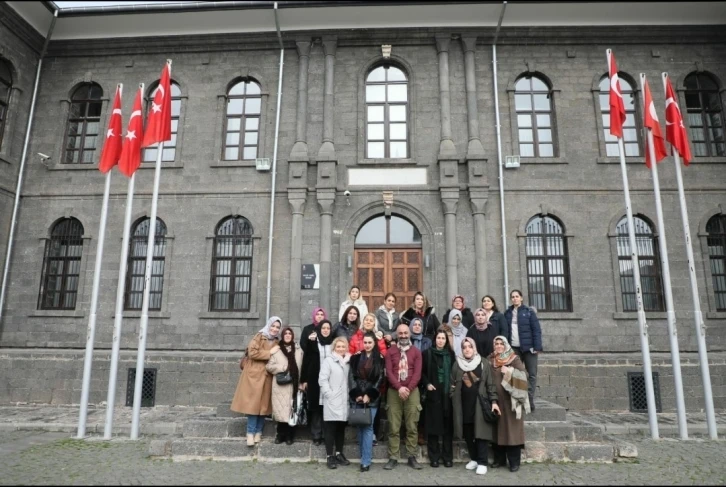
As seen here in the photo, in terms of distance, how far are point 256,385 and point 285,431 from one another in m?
0.92

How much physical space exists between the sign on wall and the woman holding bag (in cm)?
567

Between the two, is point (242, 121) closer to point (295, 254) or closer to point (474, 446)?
point (295, 254)

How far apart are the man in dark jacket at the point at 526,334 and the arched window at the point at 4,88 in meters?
14.6

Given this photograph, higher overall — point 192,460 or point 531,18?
point 531,18

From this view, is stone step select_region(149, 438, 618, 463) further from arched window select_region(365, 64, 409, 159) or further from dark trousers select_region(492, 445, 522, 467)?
arched window select_region(365, 64, 409, 159)

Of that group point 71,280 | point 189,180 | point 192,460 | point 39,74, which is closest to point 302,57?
point 189,180

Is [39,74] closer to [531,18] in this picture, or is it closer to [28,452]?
[28,452]

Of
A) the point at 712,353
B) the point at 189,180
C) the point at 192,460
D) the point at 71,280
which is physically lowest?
the point at 192,460

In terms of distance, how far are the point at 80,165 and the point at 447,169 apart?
10595mm

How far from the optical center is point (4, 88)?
1410 cm

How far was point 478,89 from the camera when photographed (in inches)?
551

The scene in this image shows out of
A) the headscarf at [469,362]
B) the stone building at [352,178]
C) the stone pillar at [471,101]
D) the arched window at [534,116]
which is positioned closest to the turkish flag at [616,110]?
the stone building at [352,178]

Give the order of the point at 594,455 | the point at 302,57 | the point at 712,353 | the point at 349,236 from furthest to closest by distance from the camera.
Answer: the point at 302,57 < the point at 349,236 < the point at 712,353 < the point at 594,455

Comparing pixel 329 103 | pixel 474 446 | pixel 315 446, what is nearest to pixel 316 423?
pixel 315 446
